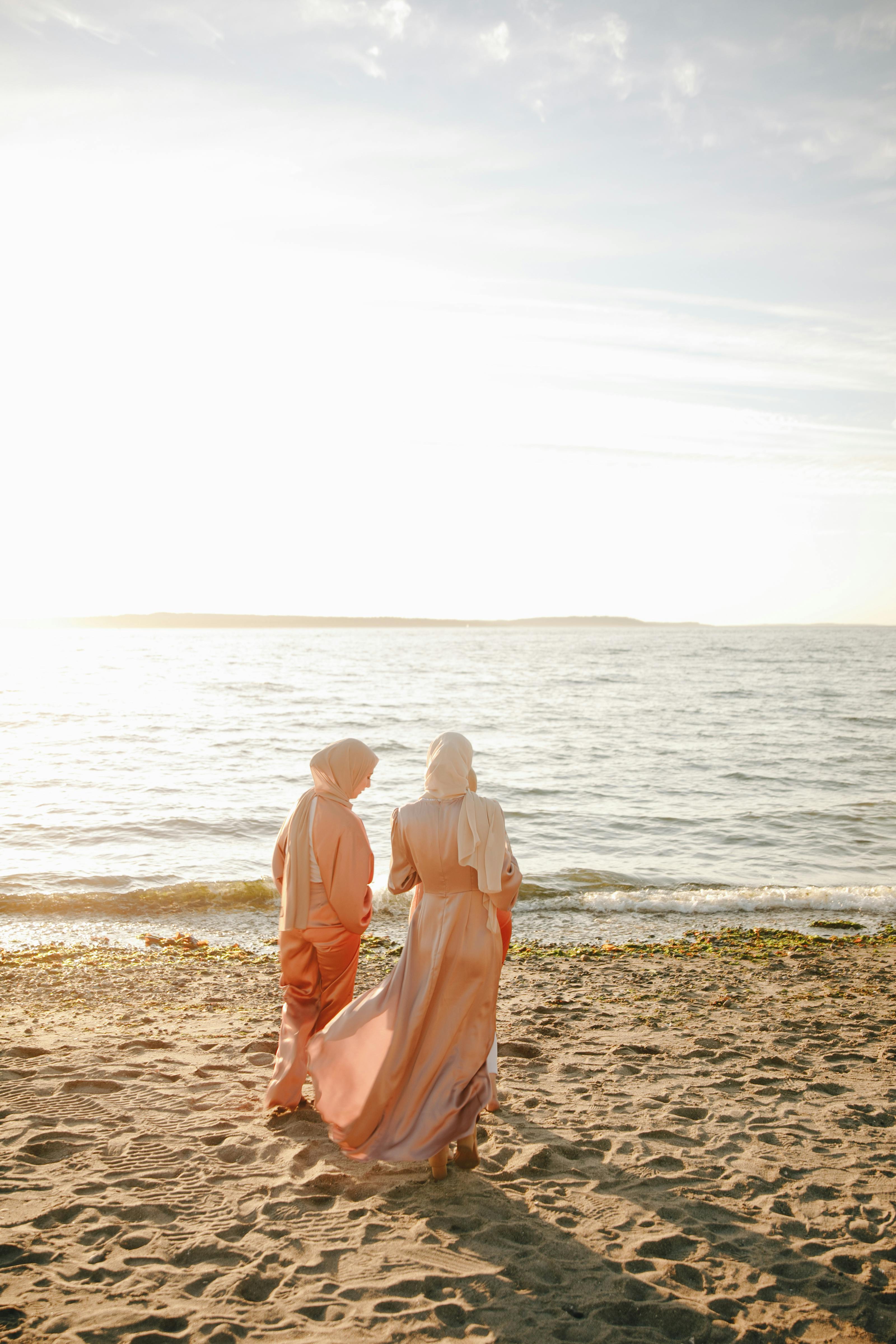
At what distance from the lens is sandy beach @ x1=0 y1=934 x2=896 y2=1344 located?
3012 mm

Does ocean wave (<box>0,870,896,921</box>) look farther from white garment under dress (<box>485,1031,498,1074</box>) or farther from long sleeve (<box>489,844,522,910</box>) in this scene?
long sleeve (<box>489,844,522,910</box>)

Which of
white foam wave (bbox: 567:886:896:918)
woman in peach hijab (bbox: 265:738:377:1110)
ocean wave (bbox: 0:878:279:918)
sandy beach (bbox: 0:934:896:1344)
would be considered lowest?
ocean wave (bbox: 0:878:279:918)

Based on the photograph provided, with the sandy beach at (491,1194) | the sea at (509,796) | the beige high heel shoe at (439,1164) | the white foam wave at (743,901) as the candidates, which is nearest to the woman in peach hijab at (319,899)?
the sandy beach at (491,1194)

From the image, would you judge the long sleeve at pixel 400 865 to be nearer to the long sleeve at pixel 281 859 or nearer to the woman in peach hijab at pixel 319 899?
the woman in peach hijab at pixel 319 899

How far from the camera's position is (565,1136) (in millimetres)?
4359

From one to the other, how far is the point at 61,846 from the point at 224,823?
2.48 meters

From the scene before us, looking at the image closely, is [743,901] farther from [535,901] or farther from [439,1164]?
[439,1164]

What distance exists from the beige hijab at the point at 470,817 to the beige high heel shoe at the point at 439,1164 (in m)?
1.00

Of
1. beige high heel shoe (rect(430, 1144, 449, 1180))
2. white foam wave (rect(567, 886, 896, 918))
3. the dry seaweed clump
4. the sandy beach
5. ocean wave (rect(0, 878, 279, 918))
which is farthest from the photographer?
white foam wave (rect(567, 886, 896, 918))

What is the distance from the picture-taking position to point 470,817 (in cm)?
393

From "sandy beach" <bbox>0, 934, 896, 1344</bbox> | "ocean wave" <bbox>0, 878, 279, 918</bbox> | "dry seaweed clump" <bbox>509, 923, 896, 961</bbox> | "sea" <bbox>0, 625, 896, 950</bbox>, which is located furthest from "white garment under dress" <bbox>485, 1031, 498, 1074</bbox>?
"ocean wave" <bbox>0, 878, 279, 918</bbox>

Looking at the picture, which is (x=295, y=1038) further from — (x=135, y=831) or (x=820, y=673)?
(x=820, y=673)

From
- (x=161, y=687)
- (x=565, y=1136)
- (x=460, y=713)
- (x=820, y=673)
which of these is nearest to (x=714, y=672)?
(x=820, y=673)

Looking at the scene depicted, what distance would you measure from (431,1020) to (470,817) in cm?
99
